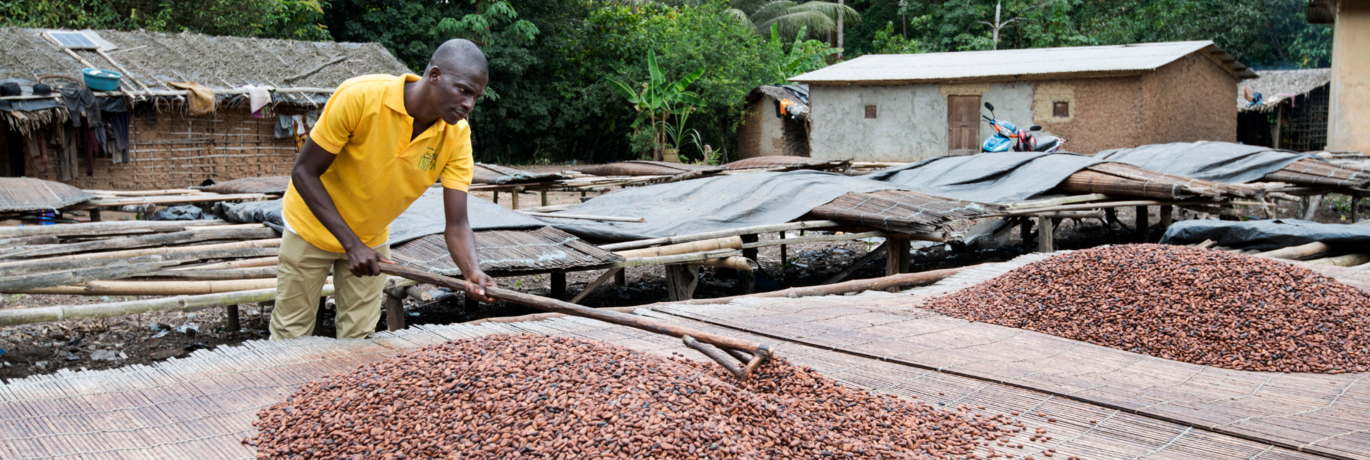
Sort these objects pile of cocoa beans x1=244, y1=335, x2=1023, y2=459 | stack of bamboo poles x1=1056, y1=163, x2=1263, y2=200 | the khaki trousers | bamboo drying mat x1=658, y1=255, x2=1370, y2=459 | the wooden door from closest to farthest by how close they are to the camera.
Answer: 1. pile of cocoa beans x1=244, y1=335, x2=1023, y2=459
2. bamboo drying mat x1=658, y1=255, x2=1370, y2=459
3. the khaki trousers
4. stack of bamboo poles x1=1056, y1=163, x2=1263, y2=200
5. the wooden door

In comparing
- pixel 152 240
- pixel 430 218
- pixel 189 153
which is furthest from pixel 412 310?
pixel 189 153

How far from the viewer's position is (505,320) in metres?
3.43

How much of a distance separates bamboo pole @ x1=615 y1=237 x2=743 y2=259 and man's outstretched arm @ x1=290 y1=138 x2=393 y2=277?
2492mm

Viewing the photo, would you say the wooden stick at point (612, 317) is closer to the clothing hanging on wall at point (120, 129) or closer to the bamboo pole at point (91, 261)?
the bamboo pole at point (91, 261)

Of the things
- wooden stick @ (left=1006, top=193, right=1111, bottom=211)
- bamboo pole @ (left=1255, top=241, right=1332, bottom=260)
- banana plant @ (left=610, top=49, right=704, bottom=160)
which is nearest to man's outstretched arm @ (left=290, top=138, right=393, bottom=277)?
bamboo pole @ (left=1255, top=241, right=1332, bottom=260)

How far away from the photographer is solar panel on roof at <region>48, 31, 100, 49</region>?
35.4 ft

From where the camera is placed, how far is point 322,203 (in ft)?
9.32

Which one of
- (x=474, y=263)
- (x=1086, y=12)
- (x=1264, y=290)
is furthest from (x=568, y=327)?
(x=1086, y=12)

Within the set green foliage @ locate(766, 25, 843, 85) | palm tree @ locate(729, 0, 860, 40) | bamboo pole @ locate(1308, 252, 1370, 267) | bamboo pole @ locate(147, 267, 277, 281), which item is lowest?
bamboo pole @ locate(1308, 252, 1370, 267)

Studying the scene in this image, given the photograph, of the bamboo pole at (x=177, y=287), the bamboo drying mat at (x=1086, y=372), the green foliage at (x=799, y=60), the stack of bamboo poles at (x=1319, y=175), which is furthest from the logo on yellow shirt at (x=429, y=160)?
the green foliage at (x=799, y=60)

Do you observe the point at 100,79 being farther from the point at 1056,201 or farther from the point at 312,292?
the point at 1056,201

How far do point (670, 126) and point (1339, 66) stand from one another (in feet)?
33.4

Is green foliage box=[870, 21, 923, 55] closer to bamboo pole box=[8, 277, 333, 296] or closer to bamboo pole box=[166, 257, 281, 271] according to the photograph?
bamboo pole box=[166, 257, 281, 271]

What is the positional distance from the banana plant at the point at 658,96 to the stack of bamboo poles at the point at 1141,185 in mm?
9527
